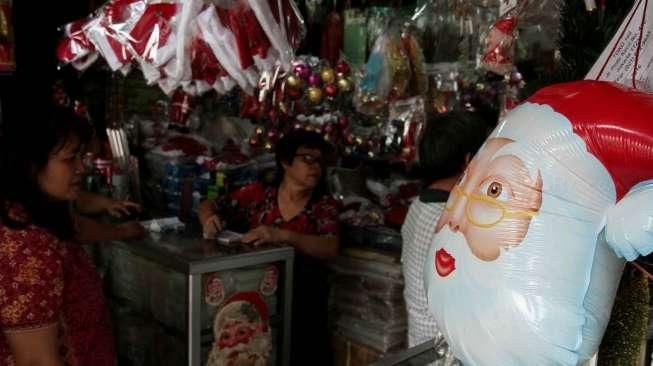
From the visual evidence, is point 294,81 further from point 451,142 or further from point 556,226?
point 556,226

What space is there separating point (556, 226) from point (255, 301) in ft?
4.31

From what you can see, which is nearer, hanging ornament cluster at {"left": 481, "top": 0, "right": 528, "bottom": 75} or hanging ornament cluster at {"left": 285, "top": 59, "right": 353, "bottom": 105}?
hanging ornament cluster at {"left": 481, "top": 0, "right": 528, "bottom": 75}

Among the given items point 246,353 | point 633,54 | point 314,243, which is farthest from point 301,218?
point 633,54

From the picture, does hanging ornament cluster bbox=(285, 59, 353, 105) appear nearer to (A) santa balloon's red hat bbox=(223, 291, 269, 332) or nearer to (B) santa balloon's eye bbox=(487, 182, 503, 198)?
(A) santa balloon's red hat bbox=(223, 291, 269, 332)

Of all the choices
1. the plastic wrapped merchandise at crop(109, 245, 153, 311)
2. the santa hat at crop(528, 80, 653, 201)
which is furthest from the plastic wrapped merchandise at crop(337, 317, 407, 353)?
the santa hat at crop(528, 80, 653, 201)

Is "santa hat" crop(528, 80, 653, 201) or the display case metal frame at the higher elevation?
"santa hat" crop(528, 80, 653, 201)

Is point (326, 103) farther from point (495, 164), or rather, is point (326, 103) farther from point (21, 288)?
point (495, 164)

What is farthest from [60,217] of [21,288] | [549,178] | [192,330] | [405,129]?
[405,129]

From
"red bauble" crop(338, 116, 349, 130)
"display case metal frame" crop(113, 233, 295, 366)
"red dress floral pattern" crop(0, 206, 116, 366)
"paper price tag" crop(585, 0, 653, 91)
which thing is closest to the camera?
"paper price tag" crop(585, 0, 653, 91)

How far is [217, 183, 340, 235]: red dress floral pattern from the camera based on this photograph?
2326 millimetres

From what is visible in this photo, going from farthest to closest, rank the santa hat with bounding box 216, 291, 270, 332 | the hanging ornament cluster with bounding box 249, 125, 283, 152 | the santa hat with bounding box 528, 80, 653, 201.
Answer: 1. the hanging ornament cluster with bounding box 249, 125, 283, 152
2. the santa hat with bounding box 216, 291, 270, 332
3. the santa hat with bounding box 528, 80, 653, 201

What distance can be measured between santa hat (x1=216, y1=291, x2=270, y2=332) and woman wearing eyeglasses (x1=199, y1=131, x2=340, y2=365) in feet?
0.66

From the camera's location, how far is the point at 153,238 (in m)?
2.14

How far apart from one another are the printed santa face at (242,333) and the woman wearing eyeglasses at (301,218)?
0.24 meters
